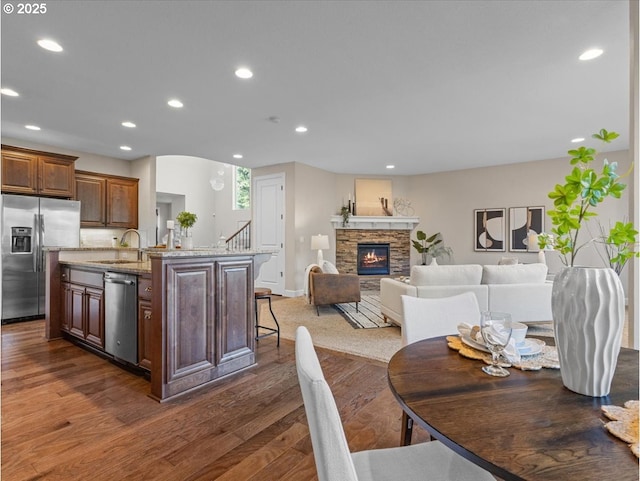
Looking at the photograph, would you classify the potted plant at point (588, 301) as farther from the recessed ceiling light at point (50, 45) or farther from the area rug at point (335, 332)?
the recessed ceiling light at point (50, 45)

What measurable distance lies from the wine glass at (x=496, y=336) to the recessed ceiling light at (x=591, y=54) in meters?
2.92

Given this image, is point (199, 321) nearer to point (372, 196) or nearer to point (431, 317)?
point (431, 317)

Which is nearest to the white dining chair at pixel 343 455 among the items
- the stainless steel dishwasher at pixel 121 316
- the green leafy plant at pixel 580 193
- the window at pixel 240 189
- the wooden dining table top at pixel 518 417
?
the wooden dining table top at pixel 518 417

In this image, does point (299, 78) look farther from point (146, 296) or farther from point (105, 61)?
point (146, 296)

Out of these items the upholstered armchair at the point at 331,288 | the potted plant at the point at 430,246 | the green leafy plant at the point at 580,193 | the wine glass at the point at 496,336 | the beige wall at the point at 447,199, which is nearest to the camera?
the green leafy plant at the point at 580,193

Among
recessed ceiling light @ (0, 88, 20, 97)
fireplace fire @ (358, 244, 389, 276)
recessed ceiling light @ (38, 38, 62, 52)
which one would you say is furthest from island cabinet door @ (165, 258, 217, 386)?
fireplace fire @ (358, 244, 389, 276)

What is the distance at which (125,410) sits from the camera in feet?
7.15

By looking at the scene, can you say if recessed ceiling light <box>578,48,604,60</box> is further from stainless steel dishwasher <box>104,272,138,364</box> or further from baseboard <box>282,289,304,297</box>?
baseboard <box>282,289,304,297</box>

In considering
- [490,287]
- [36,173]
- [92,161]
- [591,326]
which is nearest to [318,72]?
[591,326]

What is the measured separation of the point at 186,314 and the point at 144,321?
0.42m

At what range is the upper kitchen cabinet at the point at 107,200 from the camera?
550 cm

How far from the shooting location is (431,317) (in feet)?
5.29

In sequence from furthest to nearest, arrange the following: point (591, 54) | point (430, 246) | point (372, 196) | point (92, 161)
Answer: point (372, 196)
point (430, 246)
point (92, 161)
point (591, 54)

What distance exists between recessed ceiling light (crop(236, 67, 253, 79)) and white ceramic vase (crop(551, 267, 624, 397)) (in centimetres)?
299
